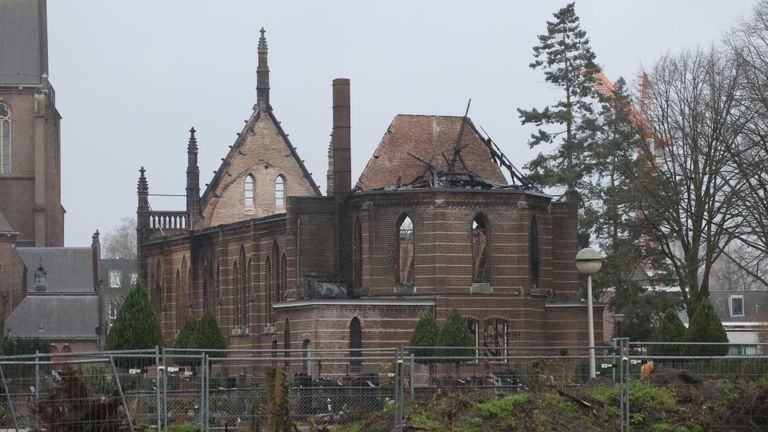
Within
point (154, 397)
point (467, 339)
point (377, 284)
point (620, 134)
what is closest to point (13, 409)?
point (154, 397)

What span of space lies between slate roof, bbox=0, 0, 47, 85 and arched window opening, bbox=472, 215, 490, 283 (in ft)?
165

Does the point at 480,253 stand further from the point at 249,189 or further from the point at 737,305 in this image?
the point at 737,305

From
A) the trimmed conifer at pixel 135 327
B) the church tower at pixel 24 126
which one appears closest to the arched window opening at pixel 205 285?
the trimmed conifer at pixel 135 327

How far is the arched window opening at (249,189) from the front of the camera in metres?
83.1

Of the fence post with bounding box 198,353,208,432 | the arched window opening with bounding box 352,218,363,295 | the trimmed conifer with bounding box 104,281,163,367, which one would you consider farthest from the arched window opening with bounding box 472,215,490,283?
the fence post with bounding box 198,353,208,432

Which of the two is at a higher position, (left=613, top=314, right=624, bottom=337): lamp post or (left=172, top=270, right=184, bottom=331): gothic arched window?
(left=172, top=270, right=184, bottom=331): gothic arched window

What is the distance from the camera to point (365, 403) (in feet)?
98.3

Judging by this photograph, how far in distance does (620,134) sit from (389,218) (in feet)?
63.9

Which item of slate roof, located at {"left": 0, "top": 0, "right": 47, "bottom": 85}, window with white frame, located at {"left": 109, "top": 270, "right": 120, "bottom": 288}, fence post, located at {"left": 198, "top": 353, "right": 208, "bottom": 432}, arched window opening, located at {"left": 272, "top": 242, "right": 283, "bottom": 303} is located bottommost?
fence post, located at {"left": 198, "top": 353, "right": 208, "bottom": 432}

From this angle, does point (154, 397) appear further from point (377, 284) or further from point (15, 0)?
point (15, 0)

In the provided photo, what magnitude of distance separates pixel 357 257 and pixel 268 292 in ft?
25.1

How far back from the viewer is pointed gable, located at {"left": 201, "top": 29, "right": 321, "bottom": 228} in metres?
82.3

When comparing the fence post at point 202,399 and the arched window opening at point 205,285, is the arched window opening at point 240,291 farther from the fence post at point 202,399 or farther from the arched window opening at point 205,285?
the fence post at point 202,399

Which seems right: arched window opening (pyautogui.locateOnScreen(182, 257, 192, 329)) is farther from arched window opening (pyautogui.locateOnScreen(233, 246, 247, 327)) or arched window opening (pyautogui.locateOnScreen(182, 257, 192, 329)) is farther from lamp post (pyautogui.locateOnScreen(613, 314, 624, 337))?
lamp post (pyautogui.locateOnScreen(613, 314, 624, 337))
